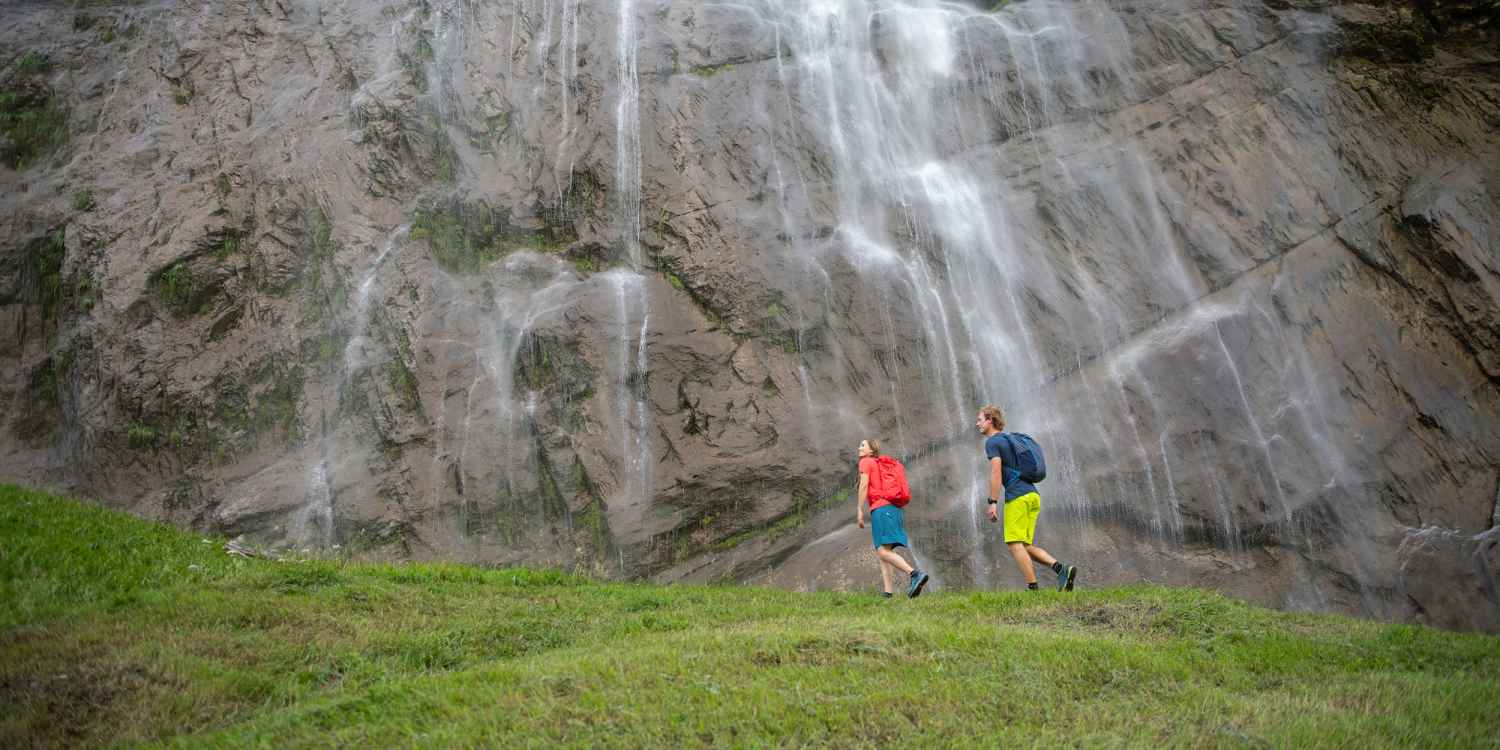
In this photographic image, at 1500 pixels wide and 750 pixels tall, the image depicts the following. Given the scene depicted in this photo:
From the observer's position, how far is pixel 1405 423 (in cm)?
1534

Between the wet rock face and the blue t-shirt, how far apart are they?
3283 millimetres

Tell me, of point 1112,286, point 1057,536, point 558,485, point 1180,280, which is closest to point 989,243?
point 1112,286

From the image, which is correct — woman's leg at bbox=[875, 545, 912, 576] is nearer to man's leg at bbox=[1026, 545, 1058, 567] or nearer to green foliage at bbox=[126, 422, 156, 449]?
man's leg at bbox=[1026, 545, 1058, 567]

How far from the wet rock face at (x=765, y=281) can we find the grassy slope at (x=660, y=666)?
13.2 feet

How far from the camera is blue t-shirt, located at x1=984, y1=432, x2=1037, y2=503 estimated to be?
10.7 metres

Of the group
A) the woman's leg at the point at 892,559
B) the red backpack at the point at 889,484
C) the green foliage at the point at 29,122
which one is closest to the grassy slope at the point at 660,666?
the woman's leg at the point at 892,559

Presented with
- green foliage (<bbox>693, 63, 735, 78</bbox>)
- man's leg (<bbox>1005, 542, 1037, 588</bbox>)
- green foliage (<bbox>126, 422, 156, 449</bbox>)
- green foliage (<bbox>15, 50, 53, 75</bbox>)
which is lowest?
man's leg (<bbox>1005, 542, 1037, 588</bbox>)

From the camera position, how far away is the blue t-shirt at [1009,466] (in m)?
10.7

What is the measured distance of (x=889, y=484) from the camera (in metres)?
11.5

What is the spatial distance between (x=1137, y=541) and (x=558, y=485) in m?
8.06

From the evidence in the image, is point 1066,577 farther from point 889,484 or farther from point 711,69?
point 711,69

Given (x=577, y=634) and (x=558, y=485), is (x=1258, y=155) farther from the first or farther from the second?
(x=577, y=634)

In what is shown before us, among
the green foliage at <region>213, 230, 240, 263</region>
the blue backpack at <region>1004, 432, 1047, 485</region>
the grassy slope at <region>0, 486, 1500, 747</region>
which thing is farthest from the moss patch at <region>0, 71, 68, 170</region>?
the blue backpack at <region>1004, 432, 1047, 485</region>

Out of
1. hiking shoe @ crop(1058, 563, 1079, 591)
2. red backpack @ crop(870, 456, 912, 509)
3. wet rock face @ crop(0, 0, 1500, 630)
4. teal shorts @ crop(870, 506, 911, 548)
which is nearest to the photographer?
hiking shoe @ crop(1058, 563, 1079, 591)
